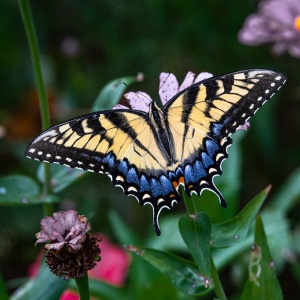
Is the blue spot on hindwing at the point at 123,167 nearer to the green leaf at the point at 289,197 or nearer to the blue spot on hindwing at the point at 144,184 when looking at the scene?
the blue spot on hindwing at the point at 144,184

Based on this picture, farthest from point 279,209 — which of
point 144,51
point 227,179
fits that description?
point 144,51

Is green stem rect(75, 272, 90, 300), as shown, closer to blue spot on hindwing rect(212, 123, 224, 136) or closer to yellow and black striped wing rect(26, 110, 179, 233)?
yellow and black striped wing rect(26, 110, 179, 233)

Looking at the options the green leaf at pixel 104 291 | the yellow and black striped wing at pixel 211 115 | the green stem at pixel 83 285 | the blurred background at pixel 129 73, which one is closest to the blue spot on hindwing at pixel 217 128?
the yellow and black striped wing at pixel 211 115

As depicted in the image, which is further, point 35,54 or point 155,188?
point 35,54

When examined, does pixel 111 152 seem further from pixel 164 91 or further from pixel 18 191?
pixel 18 191

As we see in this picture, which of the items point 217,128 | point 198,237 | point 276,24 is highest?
point 276,24

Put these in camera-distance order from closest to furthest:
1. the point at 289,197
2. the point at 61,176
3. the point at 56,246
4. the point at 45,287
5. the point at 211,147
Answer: the point at 56,246
the point at 211,147
the point at 45,287
the point at 61,176
the point at 289,197

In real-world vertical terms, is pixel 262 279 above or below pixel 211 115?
below

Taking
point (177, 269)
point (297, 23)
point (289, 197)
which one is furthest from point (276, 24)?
point (177, 269)

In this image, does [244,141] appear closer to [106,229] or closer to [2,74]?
[106,229]
